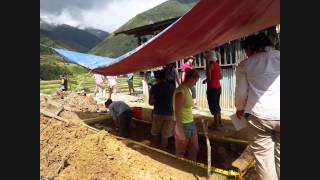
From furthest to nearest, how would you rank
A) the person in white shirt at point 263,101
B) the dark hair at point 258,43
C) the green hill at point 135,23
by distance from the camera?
1. the green hill at point 135,23
2. the dark hair at point 258,43
3. the person in white shirt at point 263,101

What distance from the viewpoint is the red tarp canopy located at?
3.59 metres

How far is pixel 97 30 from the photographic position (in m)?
112

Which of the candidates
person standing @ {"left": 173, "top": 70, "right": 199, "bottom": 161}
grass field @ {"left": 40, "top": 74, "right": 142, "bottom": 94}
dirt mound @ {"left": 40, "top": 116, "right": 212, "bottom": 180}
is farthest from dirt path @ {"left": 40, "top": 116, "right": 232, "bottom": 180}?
grass field @ {"left": 40, "top": 74, "right": 142, "bottom": 94}

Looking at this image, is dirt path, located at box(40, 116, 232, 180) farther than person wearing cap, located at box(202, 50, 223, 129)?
No

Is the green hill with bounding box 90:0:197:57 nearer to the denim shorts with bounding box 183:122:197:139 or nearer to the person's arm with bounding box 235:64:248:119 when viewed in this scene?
the denim shorts with bounding box 183:122:197:139

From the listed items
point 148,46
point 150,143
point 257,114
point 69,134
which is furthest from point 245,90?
point 69,134

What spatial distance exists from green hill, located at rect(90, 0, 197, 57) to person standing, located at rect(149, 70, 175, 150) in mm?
46205

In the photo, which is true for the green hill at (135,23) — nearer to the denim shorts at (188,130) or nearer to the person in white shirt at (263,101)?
the denim shorts at (188,130)

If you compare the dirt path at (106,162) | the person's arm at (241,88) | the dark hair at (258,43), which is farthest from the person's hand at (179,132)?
the dark hair at (258,43)

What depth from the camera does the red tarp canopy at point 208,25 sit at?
3.59m

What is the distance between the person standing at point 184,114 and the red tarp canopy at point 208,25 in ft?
1.90

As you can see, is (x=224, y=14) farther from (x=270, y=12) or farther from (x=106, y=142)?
(x=106, y=142)

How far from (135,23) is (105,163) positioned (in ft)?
258

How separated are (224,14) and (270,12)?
75 centimetres
